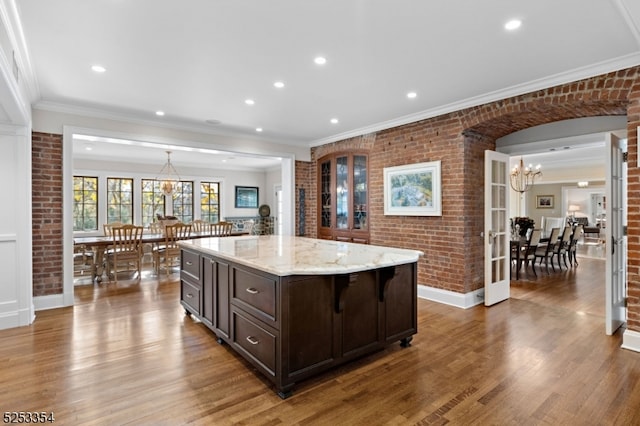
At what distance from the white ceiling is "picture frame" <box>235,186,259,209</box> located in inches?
236

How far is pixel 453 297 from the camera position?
4414mm

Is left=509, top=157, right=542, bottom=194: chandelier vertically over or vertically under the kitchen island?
over

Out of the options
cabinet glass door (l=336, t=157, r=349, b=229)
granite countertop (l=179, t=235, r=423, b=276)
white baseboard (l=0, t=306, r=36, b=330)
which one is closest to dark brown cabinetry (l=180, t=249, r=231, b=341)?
granite countertop (l=179, t=235, r=423, b=276)

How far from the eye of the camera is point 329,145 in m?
6.41

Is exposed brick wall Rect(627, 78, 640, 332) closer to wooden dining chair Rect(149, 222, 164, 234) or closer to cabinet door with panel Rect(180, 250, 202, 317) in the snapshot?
cabinet door with panel Rect(180, 250, 202, 317)

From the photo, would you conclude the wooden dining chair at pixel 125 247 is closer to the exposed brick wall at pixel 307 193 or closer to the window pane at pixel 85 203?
the window pane at pixel 85 203

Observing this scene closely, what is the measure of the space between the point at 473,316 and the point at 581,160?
342 inches

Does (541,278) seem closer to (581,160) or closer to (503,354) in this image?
(503,354)

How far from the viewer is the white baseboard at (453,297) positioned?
4344 mm

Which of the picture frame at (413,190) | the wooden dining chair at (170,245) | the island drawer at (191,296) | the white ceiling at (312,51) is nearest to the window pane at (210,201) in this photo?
the wooden dining chair at (170,245)

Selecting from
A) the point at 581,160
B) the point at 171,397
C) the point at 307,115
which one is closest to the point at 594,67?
the point at 307,115

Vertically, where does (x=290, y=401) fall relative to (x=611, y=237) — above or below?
below

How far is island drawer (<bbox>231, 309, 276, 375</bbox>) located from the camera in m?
2.36

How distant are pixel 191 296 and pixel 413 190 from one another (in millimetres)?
3238
